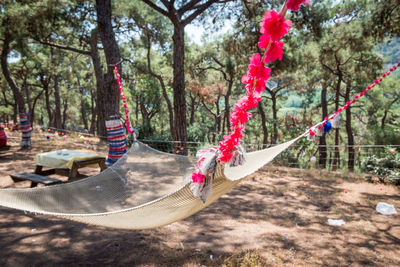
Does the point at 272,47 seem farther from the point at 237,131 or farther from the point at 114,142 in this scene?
the point at 114,142

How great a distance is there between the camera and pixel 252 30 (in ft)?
20.1

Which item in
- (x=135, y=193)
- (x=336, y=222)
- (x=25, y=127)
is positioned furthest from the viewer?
(x=25, y=127)

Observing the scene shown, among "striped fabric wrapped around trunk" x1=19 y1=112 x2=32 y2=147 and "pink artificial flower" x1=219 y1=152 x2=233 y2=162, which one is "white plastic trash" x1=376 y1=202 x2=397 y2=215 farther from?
"striped fabric wrapped around trunk" x1=19 y1=112 x2=32 y2=147

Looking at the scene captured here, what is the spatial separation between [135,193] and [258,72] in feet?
6.31

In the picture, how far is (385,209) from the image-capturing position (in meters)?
2.95

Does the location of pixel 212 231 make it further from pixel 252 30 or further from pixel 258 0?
pixel 252 30

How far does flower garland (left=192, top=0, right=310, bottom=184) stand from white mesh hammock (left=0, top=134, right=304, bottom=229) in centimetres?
15

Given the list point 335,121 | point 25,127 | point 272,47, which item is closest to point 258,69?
point 272,47

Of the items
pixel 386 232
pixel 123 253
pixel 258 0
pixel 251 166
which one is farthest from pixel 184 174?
pixel 258 0

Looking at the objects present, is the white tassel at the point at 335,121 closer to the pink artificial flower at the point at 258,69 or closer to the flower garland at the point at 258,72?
the flower garland at the point at 258,72

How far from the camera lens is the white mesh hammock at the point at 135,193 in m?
1.51

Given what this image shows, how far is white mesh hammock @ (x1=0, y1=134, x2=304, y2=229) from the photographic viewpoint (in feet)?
4.97

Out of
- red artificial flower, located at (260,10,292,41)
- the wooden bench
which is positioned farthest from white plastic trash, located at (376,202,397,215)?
the wooden bench

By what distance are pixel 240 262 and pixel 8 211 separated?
2.42 meters
